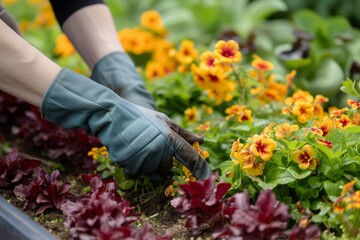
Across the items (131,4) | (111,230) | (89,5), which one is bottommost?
(131,4)

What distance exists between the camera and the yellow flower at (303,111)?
2.18m

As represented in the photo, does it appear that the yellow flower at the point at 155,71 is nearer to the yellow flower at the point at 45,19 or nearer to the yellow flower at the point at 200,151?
the yellow flower at the point at 200,151

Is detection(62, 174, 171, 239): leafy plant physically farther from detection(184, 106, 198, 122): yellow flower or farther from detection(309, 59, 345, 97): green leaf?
detection(309, 59, 345, 97): green leaf

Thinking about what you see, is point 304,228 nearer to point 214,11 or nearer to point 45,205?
point 45,205

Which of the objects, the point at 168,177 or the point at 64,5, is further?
the point at 64,5

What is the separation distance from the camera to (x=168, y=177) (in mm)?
2318

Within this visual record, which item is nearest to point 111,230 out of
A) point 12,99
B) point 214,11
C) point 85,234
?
point 85,234

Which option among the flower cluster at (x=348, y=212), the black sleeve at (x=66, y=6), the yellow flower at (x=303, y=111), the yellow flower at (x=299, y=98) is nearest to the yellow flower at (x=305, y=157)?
the flower cluster at (x=348, y=212)

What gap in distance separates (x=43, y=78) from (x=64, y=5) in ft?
2.52

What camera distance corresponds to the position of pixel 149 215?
7.08 ft

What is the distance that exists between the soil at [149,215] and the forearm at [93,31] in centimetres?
64

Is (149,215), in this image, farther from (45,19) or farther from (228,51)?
(45,19)

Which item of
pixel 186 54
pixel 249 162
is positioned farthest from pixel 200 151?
pixel 186 54

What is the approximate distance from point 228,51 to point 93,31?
2.15 feet
